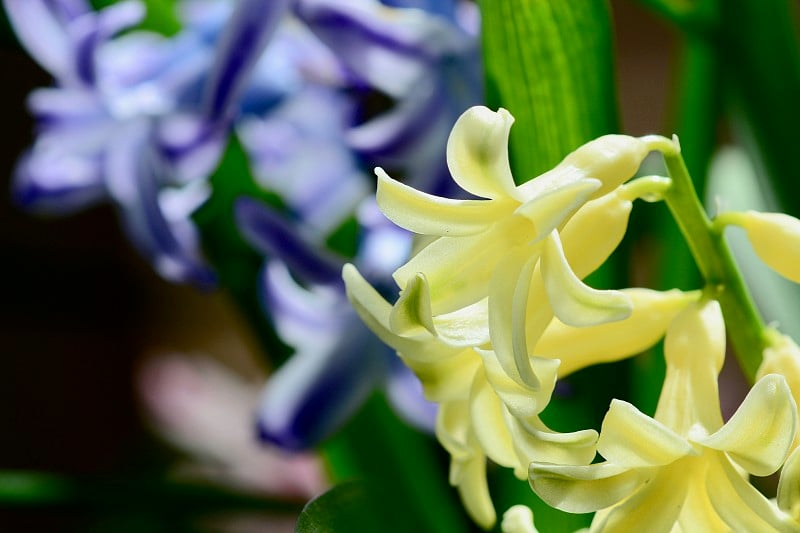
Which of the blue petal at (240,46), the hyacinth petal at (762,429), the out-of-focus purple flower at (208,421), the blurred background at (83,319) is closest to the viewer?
the hyacinth petal at (762,429)

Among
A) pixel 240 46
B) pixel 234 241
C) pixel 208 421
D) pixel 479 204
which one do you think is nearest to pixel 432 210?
pixel 479 204

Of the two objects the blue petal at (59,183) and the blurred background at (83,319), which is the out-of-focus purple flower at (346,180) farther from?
the blurred background at (83,319)

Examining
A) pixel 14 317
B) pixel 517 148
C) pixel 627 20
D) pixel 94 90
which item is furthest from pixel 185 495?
pixel 627 20

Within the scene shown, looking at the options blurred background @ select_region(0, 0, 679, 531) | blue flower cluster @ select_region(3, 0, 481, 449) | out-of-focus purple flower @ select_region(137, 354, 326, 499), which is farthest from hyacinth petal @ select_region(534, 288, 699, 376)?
blurred background @ select_region(0, 0, 679, 531)

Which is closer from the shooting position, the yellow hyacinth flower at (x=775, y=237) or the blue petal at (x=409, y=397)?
the yellow hyacinth flower at (x=775, y=237)

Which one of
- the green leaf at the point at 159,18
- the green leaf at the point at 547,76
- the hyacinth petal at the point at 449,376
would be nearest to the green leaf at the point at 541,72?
the green leaf at the point at 547,76

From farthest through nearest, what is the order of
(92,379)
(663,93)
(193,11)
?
(92,379), (663,93), (193,11)

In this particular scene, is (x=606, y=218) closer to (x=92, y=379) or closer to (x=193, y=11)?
(x=193, y=11)
